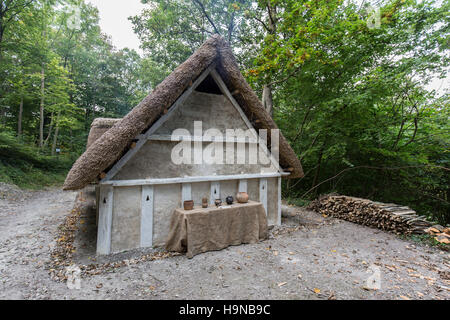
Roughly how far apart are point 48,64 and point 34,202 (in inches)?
372

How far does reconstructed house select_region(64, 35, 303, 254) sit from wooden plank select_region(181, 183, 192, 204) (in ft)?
0.07

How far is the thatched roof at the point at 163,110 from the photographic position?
3.21m

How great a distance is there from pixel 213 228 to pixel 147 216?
51.7 inches

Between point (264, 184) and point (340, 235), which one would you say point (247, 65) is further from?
point (340, 235)

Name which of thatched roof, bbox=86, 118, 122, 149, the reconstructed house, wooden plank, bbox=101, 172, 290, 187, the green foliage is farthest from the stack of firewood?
the green foliage

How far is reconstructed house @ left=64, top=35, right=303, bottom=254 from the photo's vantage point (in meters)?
3.52

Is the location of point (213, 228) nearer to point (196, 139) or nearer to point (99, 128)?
point (196, 139)

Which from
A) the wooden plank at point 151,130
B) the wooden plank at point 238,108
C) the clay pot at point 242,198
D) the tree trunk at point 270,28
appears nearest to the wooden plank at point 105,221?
the wooden plank at point 151,130

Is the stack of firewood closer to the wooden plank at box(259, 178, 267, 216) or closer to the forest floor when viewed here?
the forest floor

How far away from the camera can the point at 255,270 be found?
3264 mm

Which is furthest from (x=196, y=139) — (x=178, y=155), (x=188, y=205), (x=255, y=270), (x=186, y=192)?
(x=255, y=270)
